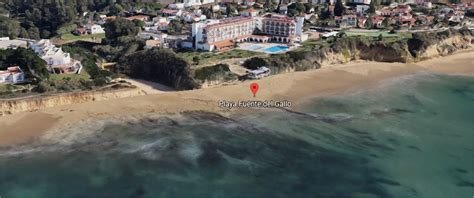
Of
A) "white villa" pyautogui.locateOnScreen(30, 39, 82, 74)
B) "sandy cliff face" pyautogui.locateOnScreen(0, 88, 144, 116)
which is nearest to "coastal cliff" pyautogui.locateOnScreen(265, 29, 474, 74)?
"sandy cliff face" pyautogui.locateOnScreen(0, 88, 144, 116)

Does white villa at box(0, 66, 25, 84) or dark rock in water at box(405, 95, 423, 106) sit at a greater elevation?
white villa at box(0, 66, 25, 84)

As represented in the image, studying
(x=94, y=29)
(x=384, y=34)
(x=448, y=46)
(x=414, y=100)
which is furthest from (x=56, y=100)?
(x=448, y=46)

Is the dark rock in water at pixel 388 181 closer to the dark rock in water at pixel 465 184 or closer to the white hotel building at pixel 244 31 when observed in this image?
the dark rock in water at pixel 465 184

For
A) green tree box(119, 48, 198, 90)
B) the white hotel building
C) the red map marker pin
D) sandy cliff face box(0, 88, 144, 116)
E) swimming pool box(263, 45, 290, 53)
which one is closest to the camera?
sandy cliff face box(0, 88, 144, 116)

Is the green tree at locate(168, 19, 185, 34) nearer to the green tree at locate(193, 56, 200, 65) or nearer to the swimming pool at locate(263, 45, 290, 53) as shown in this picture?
the swimming pool at locate(263, 45, 290, 53)

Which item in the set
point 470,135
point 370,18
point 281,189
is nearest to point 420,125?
point 470,135

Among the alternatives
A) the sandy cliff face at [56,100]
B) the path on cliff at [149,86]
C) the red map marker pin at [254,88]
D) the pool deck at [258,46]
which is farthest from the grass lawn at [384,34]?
the sandy cliff face at [56,100]
